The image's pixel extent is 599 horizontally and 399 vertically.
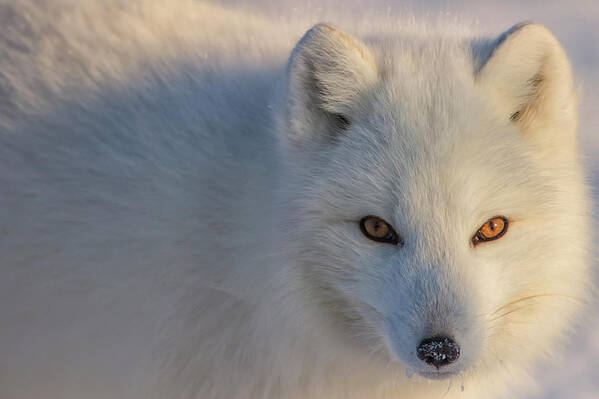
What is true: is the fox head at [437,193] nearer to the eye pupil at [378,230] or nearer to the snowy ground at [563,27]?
the eye pupil at [378,230]

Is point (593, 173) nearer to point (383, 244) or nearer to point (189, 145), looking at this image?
point (383, 244)

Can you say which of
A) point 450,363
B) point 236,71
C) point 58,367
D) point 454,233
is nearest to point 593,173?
point 454,233

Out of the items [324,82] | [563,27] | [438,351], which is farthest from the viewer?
[563,27]

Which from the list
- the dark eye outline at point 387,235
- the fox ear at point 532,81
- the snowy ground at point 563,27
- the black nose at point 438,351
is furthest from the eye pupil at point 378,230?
the snowy ground at point 563,27

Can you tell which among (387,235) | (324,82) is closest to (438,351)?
(387,235)

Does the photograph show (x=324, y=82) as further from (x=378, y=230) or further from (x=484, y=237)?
(x=484, y=237)

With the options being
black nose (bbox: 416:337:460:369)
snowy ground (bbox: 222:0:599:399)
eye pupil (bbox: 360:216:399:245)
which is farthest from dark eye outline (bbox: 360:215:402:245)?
snowy ground (bbox: 222:0:599:399)

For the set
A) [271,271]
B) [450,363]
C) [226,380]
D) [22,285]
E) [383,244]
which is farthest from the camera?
[22,285]

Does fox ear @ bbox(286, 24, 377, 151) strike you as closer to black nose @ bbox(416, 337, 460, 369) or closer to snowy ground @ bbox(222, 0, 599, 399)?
black nose @ bbox(416, 337, 460, 369)
